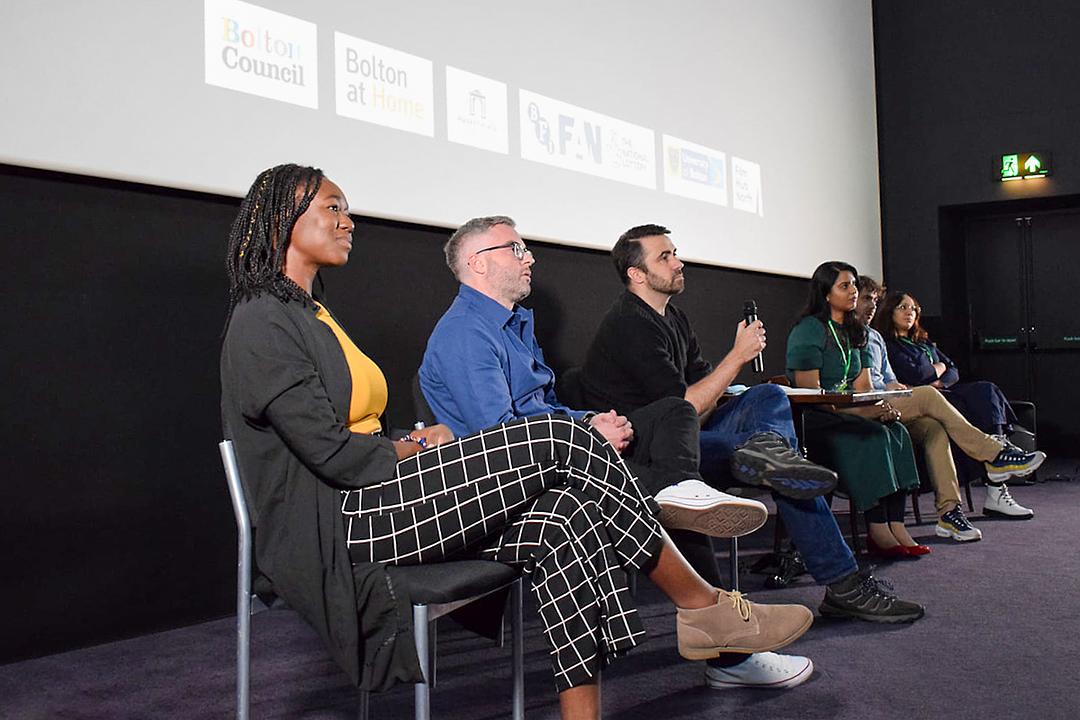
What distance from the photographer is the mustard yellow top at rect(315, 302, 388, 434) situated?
182cm

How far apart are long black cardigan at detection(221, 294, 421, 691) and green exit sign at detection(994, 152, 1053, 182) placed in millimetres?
6542

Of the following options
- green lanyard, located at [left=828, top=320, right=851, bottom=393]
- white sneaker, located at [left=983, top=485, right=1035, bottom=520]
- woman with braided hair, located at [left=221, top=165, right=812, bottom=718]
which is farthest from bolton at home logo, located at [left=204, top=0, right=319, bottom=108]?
white sneaker, located at [left=983, top=485, right=1035, bottom=520]

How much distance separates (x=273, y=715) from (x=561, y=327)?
252 centimetres

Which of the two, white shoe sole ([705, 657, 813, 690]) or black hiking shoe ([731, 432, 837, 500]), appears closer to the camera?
white shoe sole ([705, 657, 813, 690])

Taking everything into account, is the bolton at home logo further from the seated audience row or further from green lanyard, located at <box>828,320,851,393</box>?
green lanyard, located at <box>828,320,851,393</box>

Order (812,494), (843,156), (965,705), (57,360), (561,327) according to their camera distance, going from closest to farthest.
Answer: (965,705)
(812,494)
(57,360)
(561,327)
(843,156)

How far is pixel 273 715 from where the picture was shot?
213 centimetres

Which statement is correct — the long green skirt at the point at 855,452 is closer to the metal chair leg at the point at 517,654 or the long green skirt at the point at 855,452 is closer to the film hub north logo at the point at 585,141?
the film hub north logo at the point at 585,141

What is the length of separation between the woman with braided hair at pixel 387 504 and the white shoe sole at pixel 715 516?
0.28 metres

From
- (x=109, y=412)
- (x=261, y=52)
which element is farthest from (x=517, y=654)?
(x=261, y=52)

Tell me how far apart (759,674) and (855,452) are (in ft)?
5.08

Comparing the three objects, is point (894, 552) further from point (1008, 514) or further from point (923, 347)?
point (923, 347)

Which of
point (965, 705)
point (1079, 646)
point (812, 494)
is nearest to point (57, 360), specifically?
point (812, 494)

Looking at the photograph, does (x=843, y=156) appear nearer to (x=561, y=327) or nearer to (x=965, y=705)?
Answer: (x=561, y=327)
